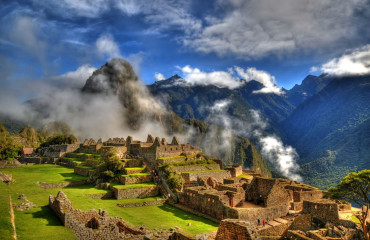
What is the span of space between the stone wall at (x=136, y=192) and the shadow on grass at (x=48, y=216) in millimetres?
11483

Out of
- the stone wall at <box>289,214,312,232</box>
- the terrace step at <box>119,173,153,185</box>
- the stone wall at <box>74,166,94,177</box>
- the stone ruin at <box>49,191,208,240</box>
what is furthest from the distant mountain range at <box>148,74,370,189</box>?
the stone ruin at <box>49,191,208,240</box>

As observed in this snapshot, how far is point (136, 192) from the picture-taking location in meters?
28.4

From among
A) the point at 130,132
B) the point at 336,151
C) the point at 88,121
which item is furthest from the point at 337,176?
the point at 88,121

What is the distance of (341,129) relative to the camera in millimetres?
102312

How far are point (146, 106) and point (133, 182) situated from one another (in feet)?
410

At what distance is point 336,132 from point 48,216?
11330cm

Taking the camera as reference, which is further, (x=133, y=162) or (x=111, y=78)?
(x=111, y=78)

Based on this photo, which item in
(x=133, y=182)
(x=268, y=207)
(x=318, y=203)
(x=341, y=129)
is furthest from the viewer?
(x=341, y=129)

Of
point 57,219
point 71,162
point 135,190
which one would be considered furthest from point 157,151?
point 57,219

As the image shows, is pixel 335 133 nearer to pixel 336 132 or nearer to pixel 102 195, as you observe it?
pixel 336 132

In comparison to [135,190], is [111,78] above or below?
above

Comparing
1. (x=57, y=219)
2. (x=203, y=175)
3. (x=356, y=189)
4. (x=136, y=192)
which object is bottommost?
(x=136, y=192)

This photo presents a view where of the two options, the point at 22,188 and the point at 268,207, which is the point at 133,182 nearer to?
the point at 22,188

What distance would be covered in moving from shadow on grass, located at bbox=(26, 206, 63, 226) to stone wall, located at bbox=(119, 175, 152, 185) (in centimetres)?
1418
